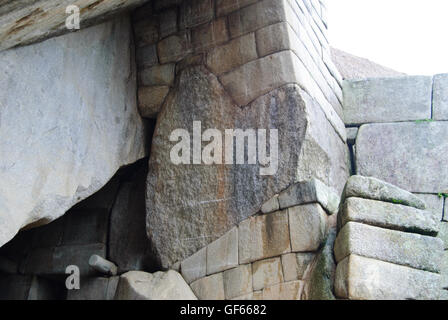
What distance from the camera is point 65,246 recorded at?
18.1ft

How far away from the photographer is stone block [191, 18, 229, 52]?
17.1 feet

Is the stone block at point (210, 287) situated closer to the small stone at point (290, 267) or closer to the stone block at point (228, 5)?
the small stone at point (290, 267)

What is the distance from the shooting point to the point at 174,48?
5.49 metres

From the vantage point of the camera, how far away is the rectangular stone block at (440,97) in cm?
602

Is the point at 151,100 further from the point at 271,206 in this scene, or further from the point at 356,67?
the point at 356,67

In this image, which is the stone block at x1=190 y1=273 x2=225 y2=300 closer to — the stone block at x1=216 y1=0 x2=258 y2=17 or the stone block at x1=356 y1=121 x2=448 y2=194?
the stone block at x1=356 y1=121 x2=448 y2=194

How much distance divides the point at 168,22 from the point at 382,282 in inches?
128

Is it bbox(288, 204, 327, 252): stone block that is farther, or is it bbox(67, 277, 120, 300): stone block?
bbox(67, 277, 120, 300): stone block

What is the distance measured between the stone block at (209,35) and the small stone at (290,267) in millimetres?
2071

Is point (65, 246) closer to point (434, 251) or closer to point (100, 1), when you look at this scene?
point (100, 1)

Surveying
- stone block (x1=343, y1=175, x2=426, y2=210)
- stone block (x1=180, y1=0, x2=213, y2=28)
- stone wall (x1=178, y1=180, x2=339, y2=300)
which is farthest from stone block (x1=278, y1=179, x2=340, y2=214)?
stone block (x1=180, y1=0, x2=213, y2=28)

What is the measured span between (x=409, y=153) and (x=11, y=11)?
4.08 metres

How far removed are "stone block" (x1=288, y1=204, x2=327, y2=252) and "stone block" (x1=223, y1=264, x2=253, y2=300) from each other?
42 cm

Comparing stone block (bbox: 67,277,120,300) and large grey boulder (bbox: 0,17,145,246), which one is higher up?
large grey boulder (bbox: 0,17,145,246)
